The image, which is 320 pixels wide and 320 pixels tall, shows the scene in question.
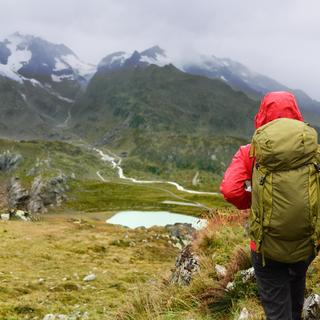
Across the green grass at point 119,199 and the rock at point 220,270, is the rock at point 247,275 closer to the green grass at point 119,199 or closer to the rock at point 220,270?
the rock at point 220,270

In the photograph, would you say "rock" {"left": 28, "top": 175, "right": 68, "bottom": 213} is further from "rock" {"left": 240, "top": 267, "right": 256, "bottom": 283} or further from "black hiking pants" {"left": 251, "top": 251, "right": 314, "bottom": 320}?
"black hiking pants" {"left": 251, "top": 251, "right": 314, "bottom": 320}

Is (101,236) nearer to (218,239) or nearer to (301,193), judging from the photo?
(218,239)

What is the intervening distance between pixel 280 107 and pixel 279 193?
4.38ft

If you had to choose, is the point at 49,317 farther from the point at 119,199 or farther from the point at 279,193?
the point at 119,199

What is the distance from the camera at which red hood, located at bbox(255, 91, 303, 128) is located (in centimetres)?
709

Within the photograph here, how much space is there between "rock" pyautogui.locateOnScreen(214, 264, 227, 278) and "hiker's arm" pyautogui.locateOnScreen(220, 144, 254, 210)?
4589 millimetres

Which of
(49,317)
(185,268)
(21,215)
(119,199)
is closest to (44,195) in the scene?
(119,199)

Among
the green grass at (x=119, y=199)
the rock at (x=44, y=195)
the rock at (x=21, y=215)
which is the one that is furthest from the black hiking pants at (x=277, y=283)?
the rock at (x=44, y=195)

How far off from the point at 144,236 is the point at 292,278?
1215 inches

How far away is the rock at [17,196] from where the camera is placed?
130 meters

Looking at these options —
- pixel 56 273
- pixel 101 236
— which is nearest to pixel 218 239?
pixel 56 273

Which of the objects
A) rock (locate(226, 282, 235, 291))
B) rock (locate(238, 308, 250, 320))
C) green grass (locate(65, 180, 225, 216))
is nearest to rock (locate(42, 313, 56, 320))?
rock (locate(226, 282, 235, 291))

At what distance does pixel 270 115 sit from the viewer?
7195 millimetres

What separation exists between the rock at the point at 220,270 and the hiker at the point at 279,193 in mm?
4097
